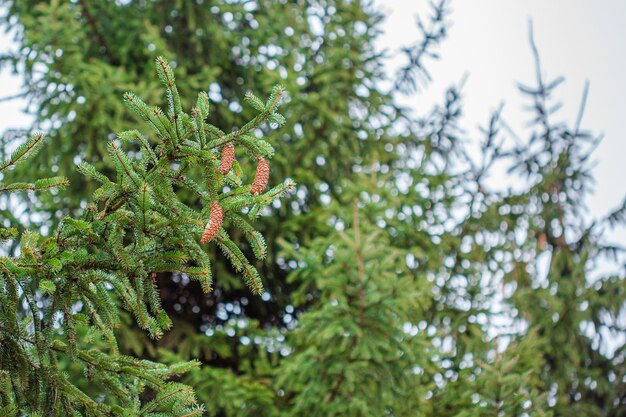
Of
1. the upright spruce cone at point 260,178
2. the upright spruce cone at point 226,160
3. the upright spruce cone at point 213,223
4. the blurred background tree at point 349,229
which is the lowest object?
the upright spruce cone at point 213,223

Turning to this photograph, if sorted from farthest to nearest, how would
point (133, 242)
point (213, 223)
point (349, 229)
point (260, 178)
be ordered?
point (349, 229) < point (133, 242) < point (260, 178) < point (213, 223)

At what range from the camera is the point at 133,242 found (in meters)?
2.81

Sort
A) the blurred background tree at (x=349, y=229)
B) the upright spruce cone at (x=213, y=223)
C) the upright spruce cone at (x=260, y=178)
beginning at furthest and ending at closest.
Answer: the blurred background tree at (x=349, y=229) → the upright spruce cone at (x=260, y=178) → the upright spruce cone at (x=213, y=223)

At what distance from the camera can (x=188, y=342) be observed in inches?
253

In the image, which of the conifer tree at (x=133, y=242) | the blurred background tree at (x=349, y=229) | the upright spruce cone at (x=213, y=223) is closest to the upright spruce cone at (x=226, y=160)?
the conifer tree at (x=133, y=242)

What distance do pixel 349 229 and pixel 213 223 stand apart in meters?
3.40

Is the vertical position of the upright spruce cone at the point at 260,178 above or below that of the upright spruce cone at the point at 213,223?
above

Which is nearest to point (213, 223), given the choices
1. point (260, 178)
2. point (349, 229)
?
point (260, 178)

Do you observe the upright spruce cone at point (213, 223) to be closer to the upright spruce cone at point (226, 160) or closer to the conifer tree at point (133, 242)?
the conifer tree at point (133, 242)

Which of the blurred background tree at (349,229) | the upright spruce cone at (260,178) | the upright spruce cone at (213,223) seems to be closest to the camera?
the upright spruce cone at (213,223)

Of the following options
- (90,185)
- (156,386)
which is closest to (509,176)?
(90,185)

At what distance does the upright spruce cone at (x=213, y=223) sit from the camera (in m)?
2.48

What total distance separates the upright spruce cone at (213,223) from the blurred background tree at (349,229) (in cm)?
281

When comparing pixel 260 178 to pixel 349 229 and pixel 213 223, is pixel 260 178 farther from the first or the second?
pixel 349 229
